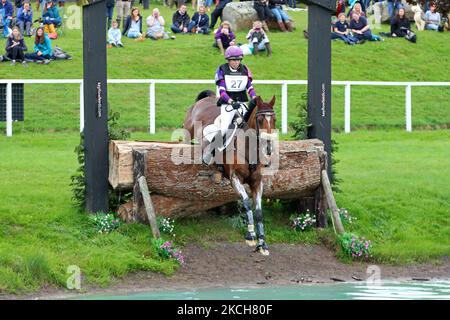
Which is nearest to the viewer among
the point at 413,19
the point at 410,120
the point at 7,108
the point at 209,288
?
the point at 209,288

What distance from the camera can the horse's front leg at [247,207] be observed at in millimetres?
16438

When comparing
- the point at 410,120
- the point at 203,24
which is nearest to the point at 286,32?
the point at 203,24

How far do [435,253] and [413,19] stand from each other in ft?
89.2

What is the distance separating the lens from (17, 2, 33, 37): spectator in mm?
34438

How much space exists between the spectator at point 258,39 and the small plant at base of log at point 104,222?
Answer: 17677 millimetres

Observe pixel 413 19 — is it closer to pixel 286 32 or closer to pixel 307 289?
pixel 286 32

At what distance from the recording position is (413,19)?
4350cm

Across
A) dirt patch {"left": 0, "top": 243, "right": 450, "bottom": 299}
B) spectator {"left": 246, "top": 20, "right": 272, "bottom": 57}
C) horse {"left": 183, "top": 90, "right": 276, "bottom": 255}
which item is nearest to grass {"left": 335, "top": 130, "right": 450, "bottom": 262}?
dirt patch {"left": 0, "top": 243, "right": 450, "bottom": 299}

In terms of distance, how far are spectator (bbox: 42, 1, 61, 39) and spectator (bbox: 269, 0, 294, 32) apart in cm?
710

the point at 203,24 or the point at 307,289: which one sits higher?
the point at 203,24

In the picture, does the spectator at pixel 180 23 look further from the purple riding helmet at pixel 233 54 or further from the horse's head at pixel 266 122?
the horse's head at pixel 266 122

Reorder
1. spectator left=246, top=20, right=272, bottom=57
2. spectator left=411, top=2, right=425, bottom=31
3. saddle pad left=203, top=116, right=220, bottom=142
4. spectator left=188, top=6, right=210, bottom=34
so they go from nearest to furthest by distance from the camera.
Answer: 1. saddle pad left=203, top=116, right=220, bottom=142
2. spectator left=246, top=20, right=272, bottom=57
3. spectator left=188, top=6, right=210, bottom=34
4. spectator left=411, top=2, right=425, bottom=31

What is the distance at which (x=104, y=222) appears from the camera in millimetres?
16688

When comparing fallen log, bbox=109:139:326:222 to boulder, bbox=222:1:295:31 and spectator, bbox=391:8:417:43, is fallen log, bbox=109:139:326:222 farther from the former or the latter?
spectator, bbox=391:8:417:43
